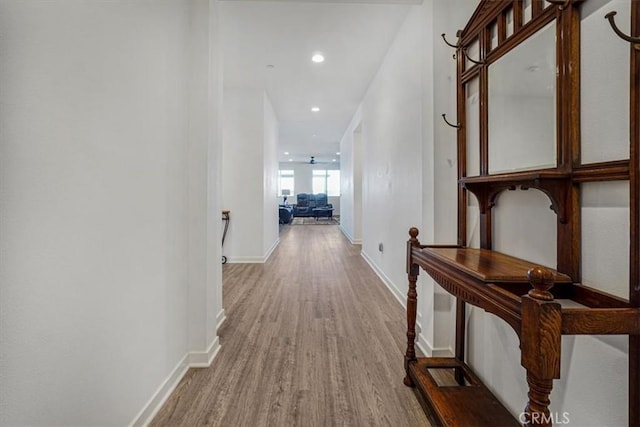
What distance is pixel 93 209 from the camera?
109 centimetres

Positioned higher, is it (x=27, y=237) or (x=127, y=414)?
(x=27, y=237)

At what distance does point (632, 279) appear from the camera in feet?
2.72

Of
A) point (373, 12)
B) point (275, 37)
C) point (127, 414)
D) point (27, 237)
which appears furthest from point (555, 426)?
point (275, 37)

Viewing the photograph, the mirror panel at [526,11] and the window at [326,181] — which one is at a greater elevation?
the window at [326,181]

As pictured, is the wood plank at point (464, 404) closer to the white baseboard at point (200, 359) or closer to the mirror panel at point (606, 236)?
the mirror panel at point (606, 236)

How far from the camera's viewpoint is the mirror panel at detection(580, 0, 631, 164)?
876 mm

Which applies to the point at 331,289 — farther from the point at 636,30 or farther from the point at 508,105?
the point at 636,30

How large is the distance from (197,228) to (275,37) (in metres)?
2.31

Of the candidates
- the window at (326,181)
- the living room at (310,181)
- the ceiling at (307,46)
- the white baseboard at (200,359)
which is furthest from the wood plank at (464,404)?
the window at (326,181)

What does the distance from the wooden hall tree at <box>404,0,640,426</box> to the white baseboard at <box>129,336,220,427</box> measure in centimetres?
127

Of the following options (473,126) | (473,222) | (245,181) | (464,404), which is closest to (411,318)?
(464,404)

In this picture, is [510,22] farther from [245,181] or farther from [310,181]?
[310,181]

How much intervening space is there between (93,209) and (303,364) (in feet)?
4.93

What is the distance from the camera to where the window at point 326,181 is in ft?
50.5
